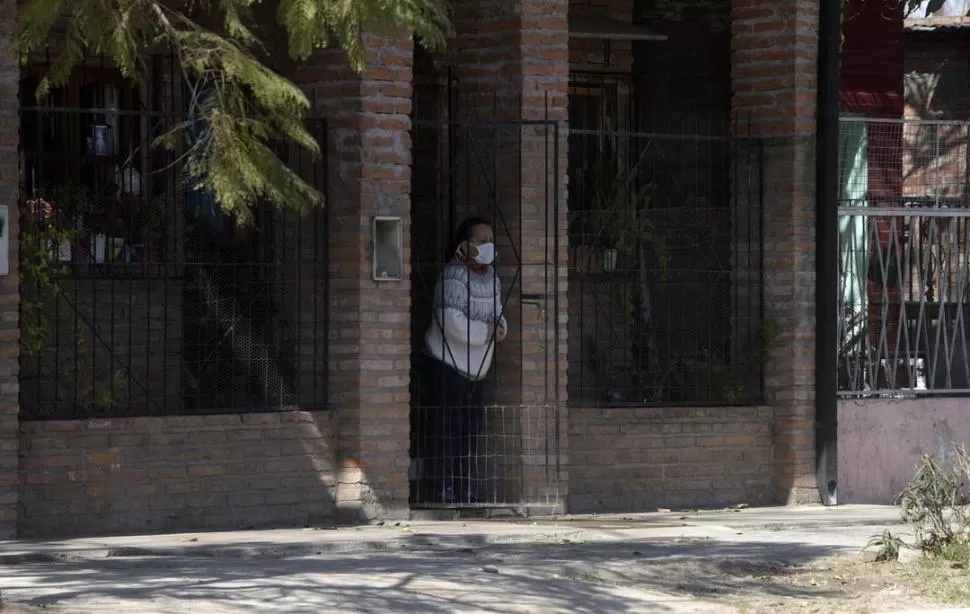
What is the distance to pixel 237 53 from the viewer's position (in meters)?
7.89

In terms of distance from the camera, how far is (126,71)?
Answer: 26.1 ft

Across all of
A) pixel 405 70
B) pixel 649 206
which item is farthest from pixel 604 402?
pixel 405 70

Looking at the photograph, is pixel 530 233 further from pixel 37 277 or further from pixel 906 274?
pixel 37 277

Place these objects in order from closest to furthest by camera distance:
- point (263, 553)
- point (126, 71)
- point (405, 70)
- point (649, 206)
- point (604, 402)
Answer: point (126, 71), point (263, 553), point (405, 70), point (604, 402), point (649, 206)

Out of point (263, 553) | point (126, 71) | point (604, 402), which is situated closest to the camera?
point (126, 71)

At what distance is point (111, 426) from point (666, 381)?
436 cm

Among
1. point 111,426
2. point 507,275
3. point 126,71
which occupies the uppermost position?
point 126,71

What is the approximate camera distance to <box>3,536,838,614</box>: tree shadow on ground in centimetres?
841

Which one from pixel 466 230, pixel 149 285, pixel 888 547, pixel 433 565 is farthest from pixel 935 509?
pixel 149 285

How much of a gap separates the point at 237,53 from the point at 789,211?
20.4 feet

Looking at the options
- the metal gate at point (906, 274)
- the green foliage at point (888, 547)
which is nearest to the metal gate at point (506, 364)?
the metal gate at point (906, 274)

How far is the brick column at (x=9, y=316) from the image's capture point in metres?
10.4

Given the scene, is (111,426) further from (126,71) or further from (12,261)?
(126,71)

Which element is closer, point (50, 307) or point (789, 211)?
point (50, 307)
